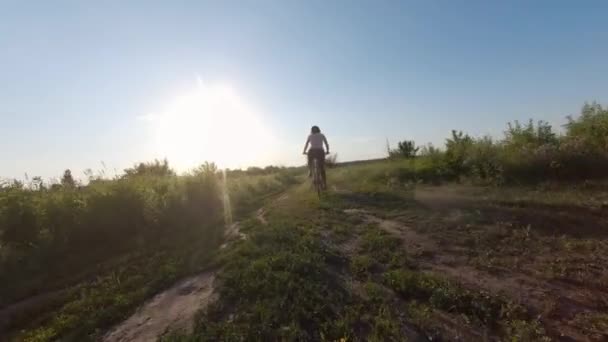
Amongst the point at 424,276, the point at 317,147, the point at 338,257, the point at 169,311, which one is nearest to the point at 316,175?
the point at 317,147

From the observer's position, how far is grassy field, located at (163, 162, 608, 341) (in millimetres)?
2840

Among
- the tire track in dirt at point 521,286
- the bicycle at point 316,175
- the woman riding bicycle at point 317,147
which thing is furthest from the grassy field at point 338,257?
the woman riding bicycle at point 317,147

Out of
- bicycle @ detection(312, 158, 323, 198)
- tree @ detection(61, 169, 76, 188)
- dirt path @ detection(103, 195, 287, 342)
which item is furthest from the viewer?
bicycle @ detection(312, 158, 323, 198)

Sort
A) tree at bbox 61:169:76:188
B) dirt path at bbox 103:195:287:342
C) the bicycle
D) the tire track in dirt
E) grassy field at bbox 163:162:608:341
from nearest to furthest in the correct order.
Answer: grassy field at bbox 163:162:608:341, the tire track in dirt, dirt path at bbox 103:195:287:342, tree at bbox 61:169:76:188, the bicycle

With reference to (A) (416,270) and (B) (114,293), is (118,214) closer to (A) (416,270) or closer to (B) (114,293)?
(B) (114,293)

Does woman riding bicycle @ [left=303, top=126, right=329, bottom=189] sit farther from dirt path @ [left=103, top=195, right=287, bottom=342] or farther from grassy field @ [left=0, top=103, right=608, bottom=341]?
dirt path @ [left=103, top=195, right=287, bottom=342]

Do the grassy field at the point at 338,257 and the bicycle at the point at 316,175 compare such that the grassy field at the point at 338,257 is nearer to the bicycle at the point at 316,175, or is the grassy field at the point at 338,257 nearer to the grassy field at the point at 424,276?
the grassy field at the point at 424,276

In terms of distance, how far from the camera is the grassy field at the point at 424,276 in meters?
2.84

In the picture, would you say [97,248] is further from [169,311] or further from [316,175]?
[316,175]

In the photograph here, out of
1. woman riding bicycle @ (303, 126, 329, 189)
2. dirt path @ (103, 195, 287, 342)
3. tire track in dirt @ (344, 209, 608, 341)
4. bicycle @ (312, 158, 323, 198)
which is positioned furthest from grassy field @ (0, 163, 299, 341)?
tire track in dirt @ (344, 209, 608, 341)

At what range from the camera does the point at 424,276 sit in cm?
371

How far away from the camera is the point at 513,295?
334 centimetres

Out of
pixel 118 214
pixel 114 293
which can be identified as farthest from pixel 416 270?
pixel 118 214

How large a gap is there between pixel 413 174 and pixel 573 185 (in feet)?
15.3
